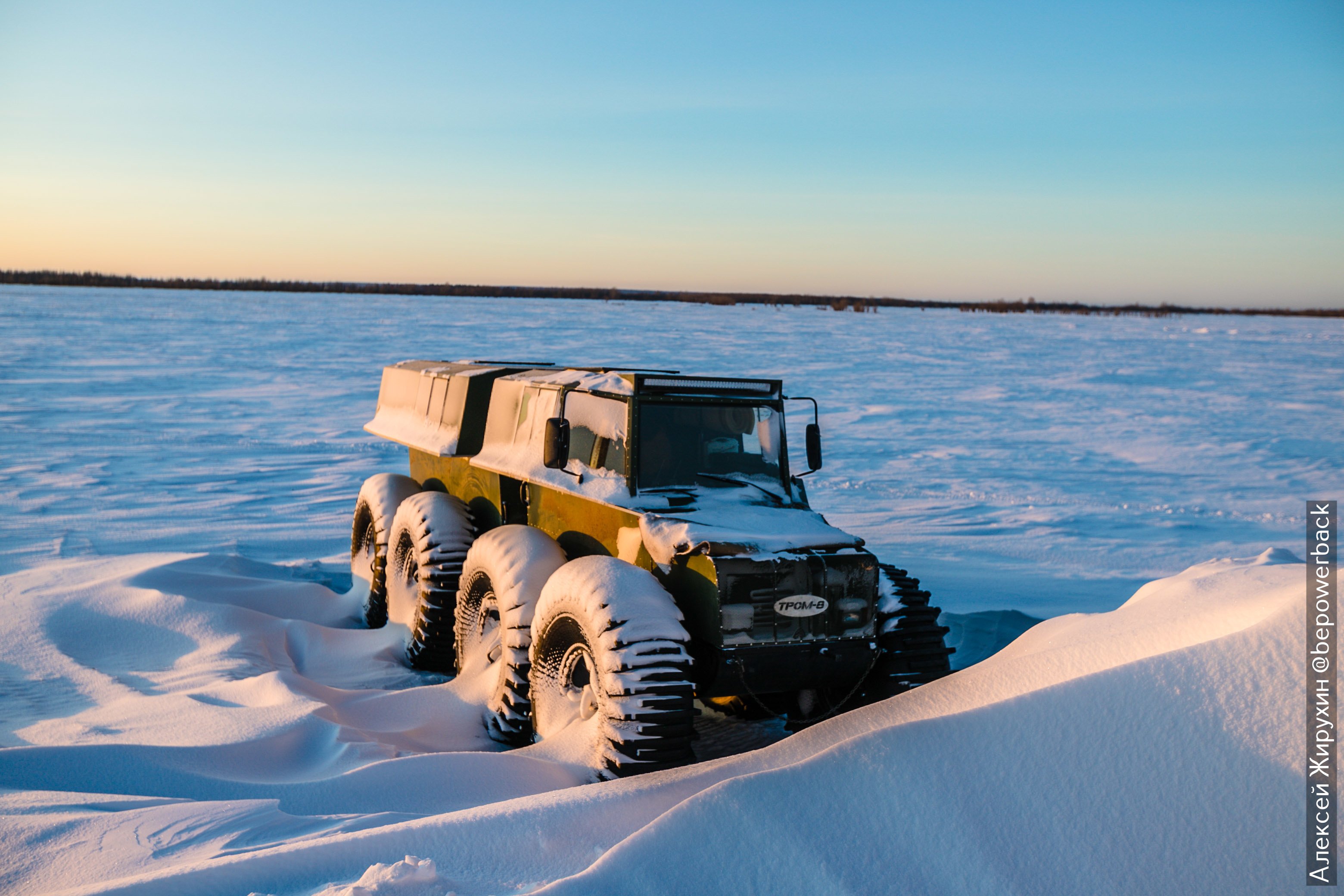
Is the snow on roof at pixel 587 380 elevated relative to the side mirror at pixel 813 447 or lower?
elevated

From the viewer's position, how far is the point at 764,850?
3.12 m

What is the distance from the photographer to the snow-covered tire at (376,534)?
7918 millimetres

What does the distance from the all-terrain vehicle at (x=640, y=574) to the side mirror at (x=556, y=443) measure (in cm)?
1

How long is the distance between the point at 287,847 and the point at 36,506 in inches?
393

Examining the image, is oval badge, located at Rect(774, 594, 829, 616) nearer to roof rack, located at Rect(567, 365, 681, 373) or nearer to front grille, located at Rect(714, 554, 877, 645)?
front grille, located at Rect(714, 554, 877, 645)

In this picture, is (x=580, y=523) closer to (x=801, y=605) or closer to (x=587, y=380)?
(x=587, y=380)

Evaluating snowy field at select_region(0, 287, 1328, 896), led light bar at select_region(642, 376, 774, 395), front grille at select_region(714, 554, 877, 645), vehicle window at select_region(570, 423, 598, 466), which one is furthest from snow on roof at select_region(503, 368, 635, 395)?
snowy field at select_region(0, 287, 1328, 896)

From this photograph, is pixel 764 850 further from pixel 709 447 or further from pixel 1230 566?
pixel 1230 566

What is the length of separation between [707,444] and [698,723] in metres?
1.75

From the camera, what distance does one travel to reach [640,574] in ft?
15.5

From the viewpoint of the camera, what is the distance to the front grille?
14.9 ft

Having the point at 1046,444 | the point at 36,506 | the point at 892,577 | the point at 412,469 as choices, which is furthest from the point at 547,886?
the point at 1046,444

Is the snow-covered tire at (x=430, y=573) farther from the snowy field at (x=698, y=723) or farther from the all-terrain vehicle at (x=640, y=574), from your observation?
the snowy field at (x=698, y=723)

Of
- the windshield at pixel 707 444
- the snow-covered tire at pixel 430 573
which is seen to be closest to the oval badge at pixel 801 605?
the windshield at pixel 707 444
